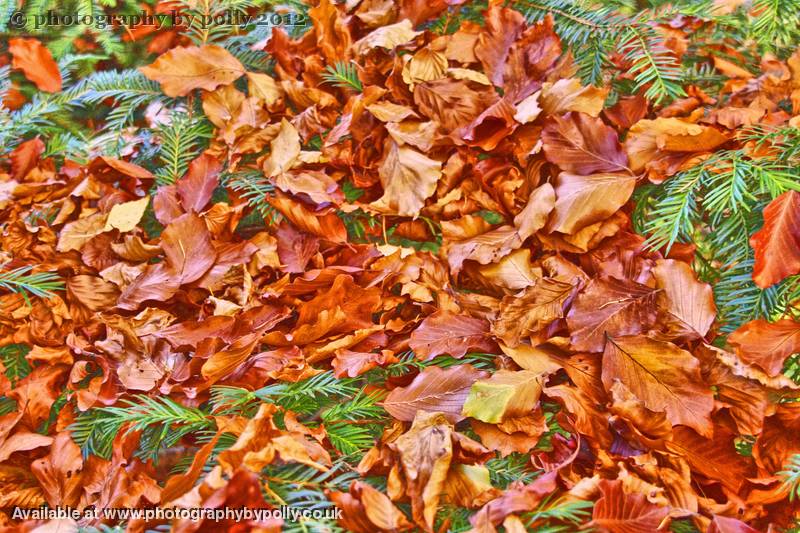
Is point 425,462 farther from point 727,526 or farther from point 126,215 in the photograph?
point 126,215

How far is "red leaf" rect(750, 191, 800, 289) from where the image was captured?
746 millimetres

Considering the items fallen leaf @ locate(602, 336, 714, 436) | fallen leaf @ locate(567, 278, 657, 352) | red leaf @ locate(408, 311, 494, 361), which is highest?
fallen leaf @ locate(567, 278, 657, 352)

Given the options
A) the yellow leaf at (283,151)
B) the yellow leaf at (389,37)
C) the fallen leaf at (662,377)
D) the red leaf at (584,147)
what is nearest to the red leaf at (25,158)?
the yellow leaf at (283,151)

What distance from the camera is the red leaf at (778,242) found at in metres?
0.75

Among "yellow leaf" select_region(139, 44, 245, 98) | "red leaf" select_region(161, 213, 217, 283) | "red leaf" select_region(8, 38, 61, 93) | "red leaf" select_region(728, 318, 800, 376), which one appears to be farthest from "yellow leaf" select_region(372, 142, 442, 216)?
"red leaf" select_region(8, 38, 61, 93)

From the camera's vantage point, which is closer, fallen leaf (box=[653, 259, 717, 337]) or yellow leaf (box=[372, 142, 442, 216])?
fallen leaf (box=[653, 259, 717, 337])

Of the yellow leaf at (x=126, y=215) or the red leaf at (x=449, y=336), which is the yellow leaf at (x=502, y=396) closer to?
the red leaf at (x=449, y=336)

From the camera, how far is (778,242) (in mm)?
752

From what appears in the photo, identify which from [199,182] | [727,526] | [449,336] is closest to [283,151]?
[199,182]

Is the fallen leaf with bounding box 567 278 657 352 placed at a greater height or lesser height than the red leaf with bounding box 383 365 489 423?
greater

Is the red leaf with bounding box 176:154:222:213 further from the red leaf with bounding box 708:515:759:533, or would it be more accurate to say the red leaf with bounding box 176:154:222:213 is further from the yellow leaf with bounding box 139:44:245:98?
the red leaf with bounding box 708:515:759:533

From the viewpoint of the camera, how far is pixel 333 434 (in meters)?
0.76

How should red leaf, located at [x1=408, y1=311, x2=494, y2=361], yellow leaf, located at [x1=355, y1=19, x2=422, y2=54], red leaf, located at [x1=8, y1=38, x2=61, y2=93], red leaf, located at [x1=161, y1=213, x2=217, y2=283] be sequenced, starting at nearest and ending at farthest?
1. red leaf, located at [x1=408, y1=311, x2=494, y2=361]
2. red leaf, located at [x1=161, y1=213, x2=217, y2=283]
3. yellow leaf, located at [x1=355, y1=19, x2=422, y2=54]
4. red leaf, located at [x1=8, y1=38, x2=61, y2=93]

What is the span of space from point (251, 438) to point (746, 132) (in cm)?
79
